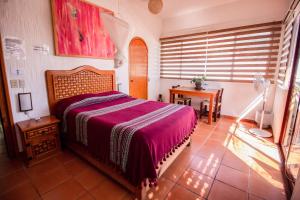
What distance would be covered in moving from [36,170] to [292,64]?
4051 millimetres

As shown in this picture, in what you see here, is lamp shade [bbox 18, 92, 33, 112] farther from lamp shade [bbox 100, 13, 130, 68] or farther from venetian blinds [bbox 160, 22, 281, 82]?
venetian blinds [bbox 160, 22, 281, 82]

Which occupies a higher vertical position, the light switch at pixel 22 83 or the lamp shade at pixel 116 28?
the lamp shade at pixel 116 28

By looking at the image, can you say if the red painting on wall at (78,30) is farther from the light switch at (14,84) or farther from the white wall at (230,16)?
the white wall at (230,16)

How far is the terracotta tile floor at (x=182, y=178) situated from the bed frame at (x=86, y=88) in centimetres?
10

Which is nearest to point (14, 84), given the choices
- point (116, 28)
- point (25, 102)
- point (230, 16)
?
point (25, 102)

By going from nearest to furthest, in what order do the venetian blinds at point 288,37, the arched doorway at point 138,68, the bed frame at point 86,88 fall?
the bed frame at point 86,88, the venetian blinds at point 288,37, the arched doorway at point 138,68

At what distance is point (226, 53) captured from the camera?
3799 millimetres

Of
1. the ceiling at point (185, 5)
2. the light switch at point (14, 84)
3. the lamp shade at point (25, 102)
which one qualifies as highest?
the ceiling at point (185, 5)

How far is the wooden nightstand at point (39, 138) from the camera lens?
1922 millimetres

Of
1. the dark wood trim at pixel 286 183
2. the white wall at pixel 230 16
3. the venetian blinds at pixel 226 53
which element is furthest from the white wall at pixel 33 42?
the dark wood trim at pixel 286 183

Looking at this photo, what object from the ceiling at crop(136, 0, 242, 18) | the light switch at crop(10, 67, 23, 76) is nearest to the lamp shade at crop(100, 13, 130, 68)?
the light switch at crop(10, 67, 23, 76)

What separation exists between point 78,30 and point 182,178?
2939mm

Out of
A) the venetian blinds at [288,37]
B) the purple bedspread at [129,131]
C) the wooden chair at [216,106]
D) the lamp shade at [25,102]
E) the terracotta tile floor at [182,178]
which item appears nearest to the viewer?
the purple bedspread at [129,131]

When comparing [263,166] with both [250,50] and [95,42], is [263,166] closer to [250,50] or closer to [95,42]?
[250,50]
